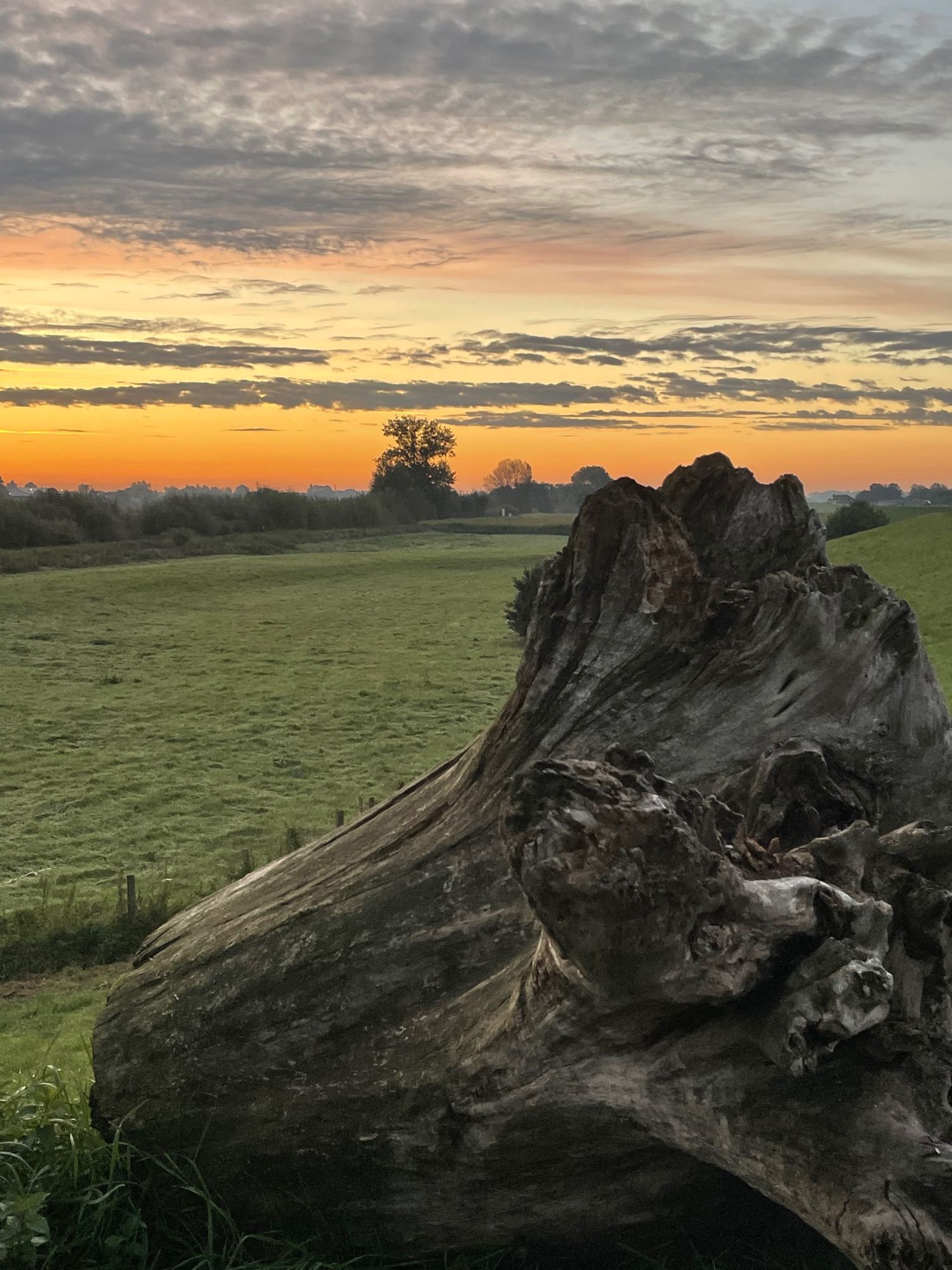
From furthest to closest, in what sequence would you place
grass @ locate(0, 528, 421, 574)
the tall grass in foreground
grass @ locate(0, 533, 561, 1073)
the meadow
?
grass @ locate(0, 528, 421, 574) → grass @ locate(0, 533, 561, 1073) → the meadow → the tall grass in foreground

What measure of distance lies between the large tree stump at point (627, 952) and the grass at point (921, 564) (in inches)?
1438

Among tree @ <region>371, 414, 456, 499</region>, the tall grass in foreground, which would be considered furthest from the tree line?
the tall grass in foreground

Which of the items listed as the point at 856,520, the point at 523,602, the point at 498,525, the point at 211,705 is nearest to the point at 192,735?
the point at 211,705

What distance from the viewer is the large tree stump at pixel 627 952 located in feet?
13.8

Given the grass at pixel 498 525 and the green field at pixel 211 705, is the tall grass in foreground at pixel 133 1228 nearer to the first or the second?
the green field at pixel 211 705

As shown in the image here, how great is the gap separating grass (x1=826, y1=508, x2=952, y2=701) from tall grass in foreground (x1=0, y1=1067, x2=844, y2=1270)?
37785mm

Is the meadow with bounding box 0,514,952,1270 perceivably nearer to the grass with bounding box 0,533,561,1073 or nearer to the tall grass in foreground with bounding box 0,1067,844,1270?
the tall grass in foreground with bounding box 0,1067,844,1270

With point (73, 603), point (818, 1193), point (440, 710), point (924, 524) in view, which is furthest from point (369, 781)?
point (924, 524)

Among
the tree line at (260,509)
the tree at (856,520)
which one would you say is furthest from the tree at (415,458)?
the tree at (856,520)

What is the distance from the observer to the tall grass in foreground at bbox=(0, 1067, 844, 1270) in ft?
18.1

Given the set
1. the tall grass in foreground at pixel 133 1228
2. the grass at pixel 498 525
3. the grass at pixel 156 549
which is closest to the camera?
the tall grass in foreground at pixel 133 1228

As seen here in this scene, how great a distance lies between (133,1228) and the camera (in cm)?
584

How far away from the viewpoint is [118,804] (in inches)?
1217

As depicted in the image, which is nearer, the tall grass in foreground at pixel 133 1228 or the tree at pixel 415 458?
the tall grass in foreground at pixel 133 1228
